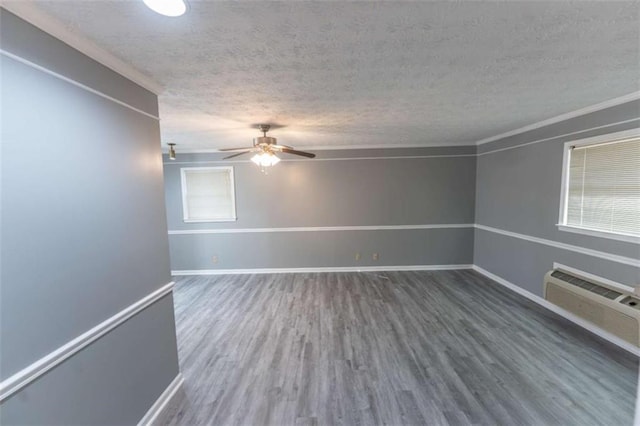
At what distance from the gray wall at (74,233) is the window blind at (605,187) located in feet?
14.2

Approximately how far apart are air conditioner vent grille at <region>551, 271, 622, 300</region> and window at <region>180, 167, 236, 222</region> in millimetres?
5059

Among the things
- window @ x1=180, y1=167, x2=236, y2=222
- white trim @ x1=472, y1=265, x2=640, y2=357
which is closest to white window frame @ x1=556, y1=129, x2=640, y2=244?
white trim @ x1=472, y1=265, x2=640, y2=357

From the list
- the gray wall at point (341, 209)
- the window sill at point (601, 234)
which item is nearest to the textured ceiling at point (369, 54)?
the window sill at point (601, 234)

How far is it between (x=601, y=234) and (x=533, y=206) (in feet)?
3.06

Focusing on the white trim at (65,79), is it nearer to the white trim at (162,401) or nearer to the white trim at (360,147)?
the white trim at (162,401)

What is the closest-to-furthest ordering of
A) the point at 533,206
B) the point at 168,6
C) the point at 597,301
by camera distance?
the point at 168,6 → the point at 597,301 → the point at 533,206

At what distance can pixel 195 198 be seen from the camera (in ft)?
16.6

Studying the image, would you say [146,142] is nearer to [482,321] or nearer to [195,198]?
[195,198]

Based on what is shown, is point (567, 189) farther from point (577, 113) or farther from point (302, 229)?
point (302, 229)

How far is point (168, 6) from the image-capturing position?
1052mm

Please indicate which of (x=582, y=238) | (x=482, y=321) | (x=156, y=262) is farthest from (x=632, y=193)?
(x=156, y=262)

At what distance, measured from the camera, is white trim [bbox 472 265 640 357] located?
8.20ft

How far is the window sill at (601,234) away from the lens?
96.1 inches

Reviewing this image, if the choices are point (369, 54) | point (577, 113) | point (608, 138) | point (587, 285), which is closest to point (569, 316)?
point (587, 285)
